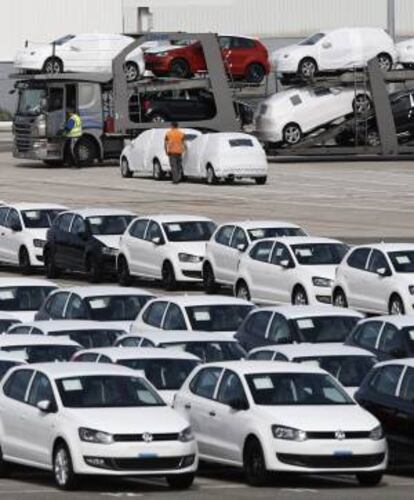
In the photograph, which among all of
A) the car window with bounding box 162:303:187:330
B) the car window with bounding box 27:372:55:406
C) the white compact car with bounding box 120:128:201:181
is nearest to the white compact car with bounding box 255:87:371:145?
the white compact car with bounding box 120:128:201:181

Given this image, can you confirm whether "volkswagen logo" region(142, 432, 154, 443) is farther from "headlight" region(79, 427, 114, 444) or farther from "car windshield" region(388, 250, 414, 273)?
"car windshield" region(388, 250, 414, 273)

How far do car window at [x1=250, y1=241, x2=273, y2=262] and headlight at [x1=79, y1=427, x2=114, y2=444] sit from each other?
52.7 feet

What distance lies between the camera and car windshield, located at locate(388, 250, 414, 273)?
113 feet

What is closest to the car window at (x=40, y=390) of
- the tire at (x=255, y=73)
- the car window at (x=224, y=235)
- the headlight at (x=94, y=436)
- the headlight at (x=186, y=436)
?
the headlight at (x=94, y=436)

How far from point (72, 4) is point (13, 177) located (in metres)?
41.0

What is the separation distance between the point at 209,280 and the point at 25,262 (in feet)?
19.9

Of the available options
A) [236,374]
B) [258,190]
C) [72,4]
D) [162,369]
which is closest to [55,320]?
[162,369]

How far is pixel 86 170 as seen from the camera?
2670 inches

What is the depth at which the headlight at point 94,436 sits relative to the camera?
2092cm

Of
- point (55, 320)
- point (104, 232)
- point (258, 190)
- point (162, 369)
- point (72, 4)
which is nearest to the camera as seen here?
point (162, 369)

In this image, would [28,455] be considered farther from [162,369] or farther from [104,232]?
[104,232]

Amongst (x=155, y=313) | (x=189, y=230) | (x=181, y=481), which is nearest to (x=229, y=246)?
(x=189, y=230)

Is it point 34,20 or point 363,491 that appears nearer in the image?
point 363,491

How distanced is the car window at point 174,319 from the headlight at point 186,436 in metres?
8.49
